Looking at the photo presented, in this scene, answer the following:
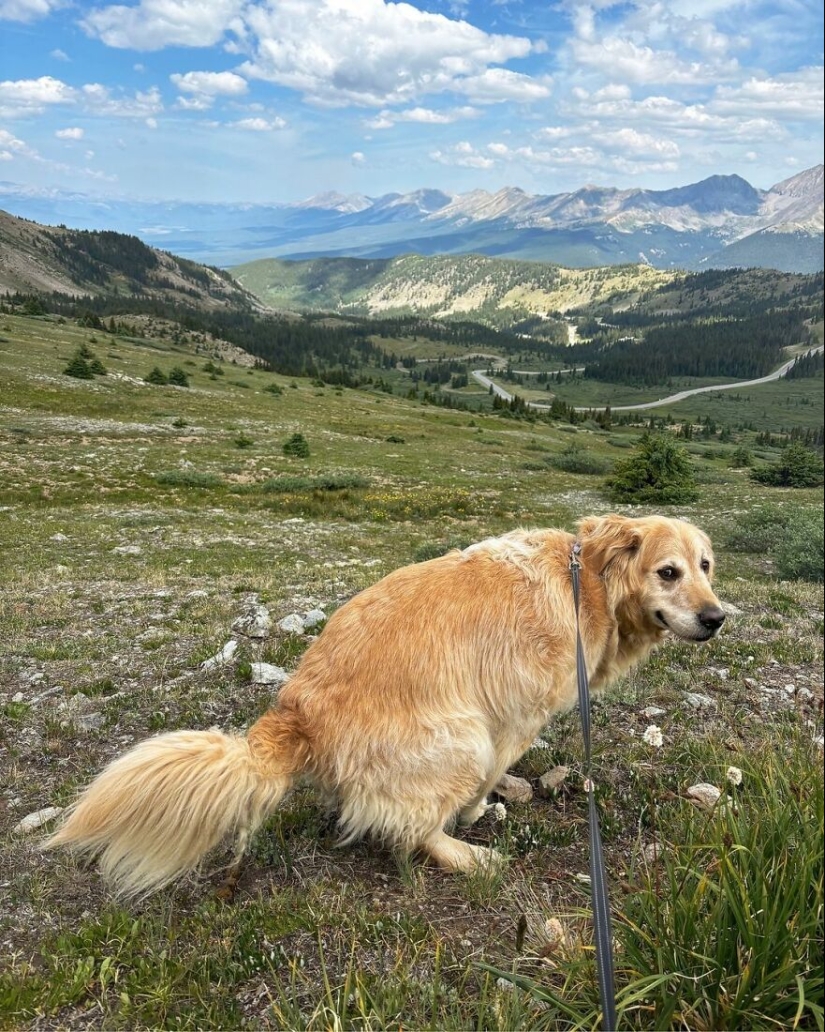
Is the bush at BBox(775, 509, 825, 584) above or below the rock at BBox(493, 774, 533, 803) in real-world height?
below

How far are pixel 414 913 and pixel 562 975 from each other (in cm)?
107

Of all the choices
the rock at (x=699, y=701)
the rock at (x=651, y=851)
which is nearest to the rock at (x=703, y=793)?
the rock at (x=651, y=851)

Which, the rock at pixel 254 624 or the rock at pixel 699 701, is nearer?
the rock at pixel 699 701

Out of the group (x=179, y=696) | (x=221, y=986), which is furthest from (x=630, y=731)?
(x=179, y=696)

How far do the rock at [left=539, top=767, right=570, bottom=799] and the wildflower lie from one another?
0.96 m

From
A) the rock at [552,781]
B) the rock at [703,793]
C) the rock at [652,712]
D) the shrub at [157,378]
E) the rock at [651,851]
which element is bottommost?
the rock at [652,712]

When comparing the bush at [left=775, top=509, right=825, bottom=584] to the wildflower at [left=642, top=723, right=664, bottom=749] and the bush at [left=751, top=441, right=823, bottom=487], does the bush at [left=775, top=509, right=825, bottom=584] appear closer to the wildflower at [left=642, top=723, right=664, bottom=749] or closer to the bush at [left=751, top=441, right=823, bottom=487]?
the wildflower at [left=642, top=723, right=664, bottom=749]

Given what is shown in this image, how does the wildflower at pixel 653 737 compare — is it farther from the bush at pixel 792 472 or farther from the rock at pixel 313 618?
the bush at pixel 792 472

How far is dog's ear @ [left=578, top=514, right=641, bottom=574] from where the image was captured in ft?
14.0

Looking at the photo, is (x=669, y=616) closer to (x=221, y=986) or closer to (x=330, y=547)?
(x=221, y=986)

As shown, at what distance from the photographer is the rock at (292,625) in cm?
820

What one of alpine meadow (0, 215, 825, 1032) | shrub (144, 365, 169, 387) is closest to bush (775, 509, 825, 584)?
alpine meadow (0, 215, 825, 1032)

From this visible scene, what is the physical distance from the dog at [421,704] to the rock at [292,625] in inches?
168

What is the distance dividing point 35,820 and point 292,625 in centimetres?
423
